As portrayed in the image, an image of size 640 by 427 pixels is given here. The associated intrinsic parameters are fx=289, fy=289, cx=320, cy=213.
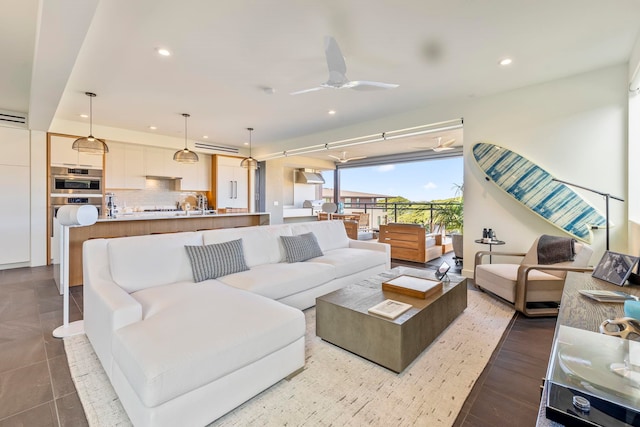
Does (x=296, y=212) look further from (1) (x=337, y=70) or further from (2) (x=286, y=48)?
(1) (x=337, y=70)

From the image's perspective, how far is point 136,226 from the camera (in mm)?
4496

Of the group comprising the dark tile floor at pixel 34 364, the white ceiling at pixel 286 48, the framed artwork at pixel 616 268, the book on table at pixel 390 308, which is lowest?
the dark tile floor at pixel 34 364

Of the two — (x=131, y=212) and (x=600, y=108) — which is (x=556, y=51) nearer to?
(x=600, y=108)

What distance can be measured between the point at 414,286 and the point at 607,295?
124 centimetres

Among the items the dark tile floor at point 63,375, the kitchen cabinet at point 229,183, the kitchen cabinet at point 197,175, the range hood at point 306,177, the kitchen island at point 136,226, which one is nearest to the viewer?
the dark tile floor at point 63,375

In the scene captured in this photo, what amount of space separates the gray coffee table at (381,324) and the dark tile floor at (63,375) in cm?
43

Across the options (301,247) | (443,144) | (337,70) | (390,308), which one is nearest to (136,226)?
(301,247)

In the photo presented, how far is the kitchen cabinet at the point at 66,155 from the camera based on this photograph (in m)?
5.32

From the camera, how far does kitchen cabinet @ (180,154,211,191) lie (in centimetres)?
727

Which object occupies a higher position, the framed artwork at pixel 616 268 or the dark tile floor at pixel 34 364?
the framed artwork at pixel 616 268

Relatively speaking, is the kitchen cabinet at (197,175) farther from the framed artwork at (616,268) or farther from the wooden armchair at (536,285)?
the framed artwork at (616,268)

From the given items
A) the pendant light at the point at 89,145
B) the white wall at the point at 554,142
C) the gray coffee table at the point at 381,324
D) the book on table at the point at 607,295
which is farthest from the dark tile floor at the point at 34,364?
the white wall at the point at 554,142

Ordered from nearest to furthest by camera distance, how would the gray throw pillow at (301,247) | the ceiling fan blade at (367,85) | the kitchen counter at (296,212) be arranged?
the ceiling fan blade at (367,85), the gray throw pillow at (301,247), the kitchen counter at (296,212)

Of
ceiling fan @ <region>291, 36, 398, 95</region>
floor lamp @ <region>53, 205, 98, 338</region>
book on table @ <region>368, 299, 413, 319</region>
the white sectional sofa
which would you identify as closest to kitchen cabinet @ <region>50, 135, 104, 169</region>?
floor lamp @ <region>53, 205, 98, 338</region>
